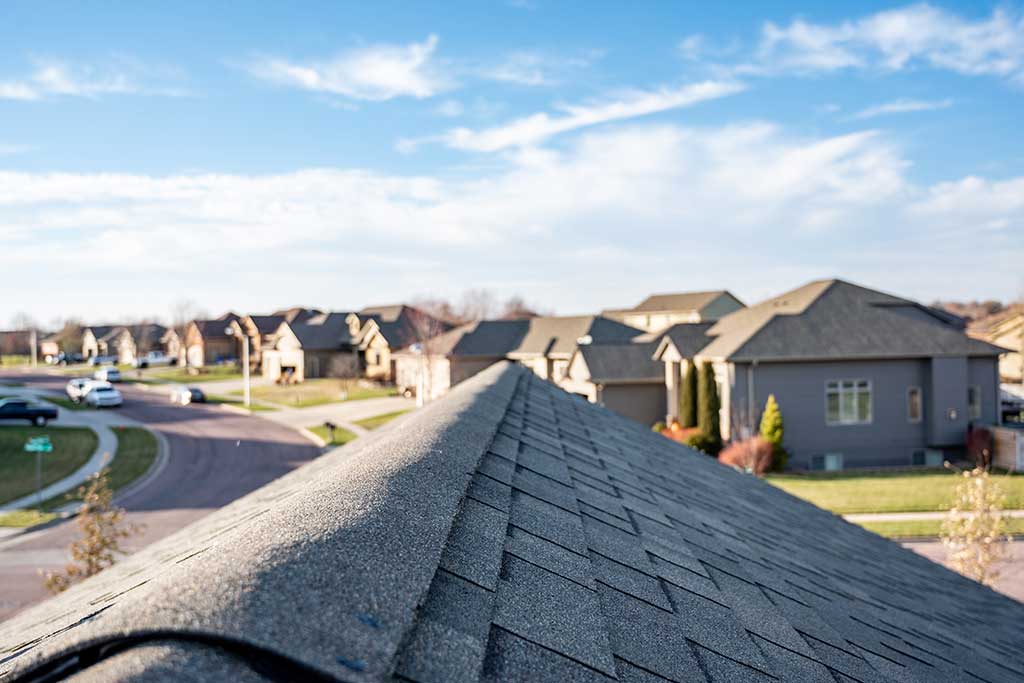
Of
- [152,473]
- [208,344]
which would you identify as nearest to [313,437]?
[152,473]

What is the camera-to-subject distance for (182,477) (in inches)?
1139

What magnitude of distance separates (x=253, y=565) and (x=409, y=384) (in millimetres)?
59431

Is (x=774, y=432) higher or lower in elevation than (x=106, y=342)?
lower

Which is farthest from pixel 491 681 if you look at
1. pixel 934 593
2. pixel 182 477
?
pixel 182 477

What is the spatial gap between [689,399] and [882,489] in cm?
1017

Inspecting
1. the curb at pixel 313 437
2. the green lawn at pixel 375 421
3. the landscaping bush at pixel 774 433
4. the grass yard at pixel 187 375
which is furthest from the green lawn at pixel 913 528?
the grass yard at pixel 187 375

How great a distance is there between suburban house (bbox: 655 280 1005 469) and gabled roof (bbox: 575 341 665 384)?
605cm

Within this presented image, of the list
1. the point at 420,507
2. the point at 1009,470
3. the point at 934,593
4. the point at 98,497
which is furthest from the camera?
the point at 1009,470

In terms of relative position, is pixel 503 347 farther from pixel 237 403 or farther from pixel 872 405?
pixel 872 405

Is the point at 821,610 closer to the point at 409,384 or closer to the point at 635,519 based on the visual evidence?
the point at 635,519

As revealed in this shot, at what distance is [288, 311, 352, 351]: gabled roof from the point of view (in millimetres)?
72062

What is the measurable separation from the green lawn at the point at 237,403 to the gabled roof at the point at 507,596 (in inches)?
1894

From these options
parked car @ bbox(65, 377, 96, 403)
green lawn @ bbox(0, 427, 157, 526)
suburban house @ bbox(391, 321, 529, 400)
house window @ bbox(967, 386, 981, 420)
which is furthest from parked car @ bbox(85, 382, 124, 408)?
house window @ bbox(967, 386, 981, 420)

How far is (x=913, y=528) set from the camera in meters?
20.4
